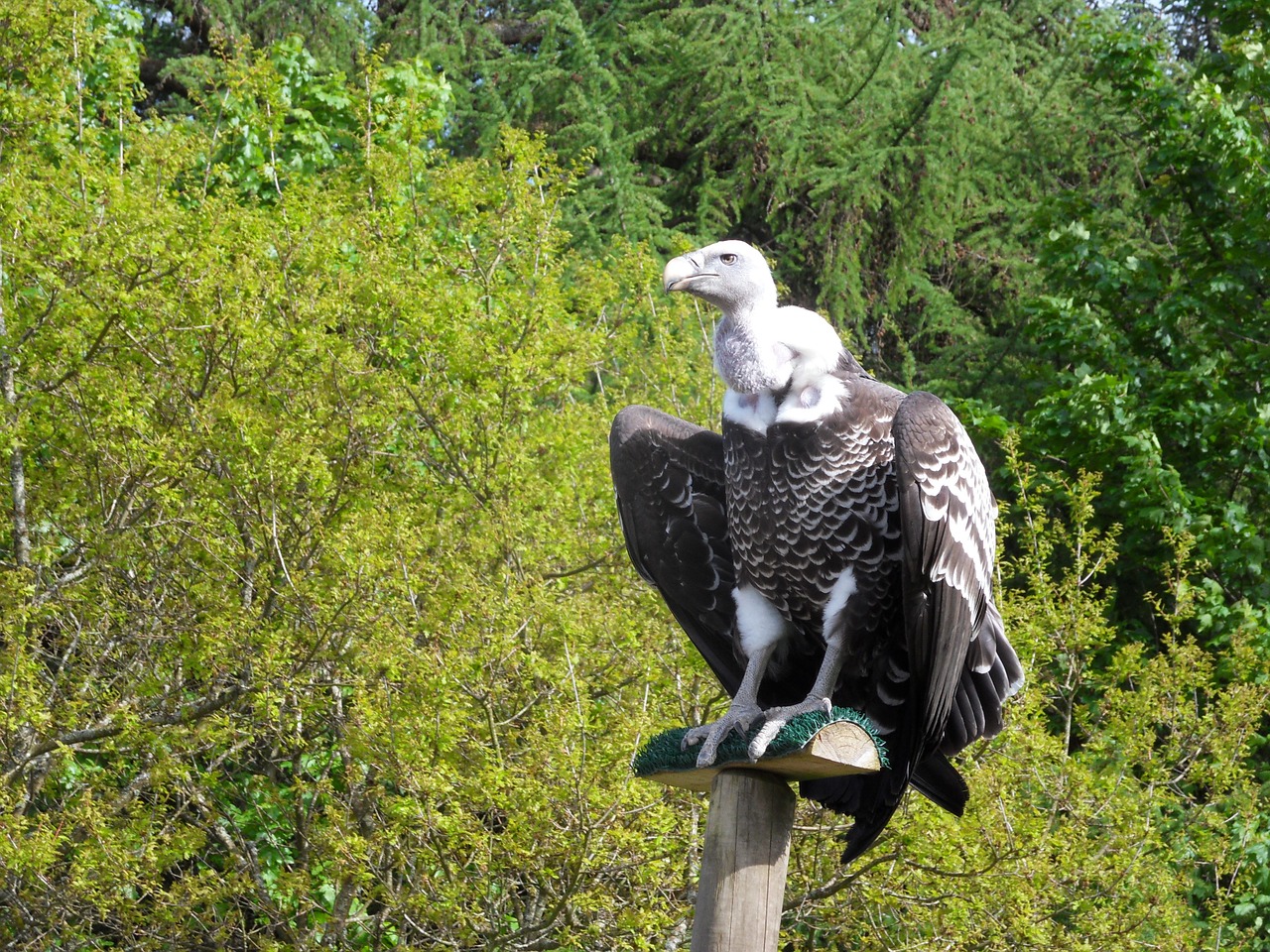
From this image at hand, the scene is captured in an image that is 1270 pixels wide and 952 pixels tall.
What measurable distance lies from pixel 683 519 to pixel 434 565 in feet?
8.07

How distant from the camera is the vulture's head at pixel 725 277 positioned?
3893mm

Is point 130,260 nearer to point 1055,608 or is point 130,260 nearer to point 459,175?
point 459,175

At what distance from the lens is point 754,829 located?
3570 mm

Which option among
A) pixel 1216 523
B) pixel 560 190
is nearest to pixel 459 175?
pixel 560 190

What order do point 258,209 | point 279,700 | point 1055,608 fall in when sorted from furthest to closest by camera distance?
point 258,209 → point 1055,608 → point 279,700

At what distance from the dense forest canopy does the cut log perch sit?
1.95m

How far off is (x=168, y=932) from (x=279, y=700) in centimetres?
146

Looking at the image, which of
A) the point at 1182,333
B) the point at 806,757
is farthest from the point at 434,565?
the point at 1182,333

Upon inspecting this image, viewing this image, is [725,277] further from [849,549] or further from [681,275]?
[849,549]

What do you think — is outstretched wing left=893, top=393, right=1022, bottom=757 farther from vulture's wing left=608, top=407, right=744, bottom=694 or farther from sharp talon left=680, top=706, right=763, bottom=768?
vulture's wing left=608, top=407, right=744, bottom=694

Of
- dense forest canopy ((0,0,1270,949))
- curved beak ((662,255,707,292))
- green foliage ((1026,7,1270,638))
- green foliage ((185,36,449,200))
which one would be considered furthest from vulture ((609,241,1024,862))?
green foliage ((1026,7,1270,638))

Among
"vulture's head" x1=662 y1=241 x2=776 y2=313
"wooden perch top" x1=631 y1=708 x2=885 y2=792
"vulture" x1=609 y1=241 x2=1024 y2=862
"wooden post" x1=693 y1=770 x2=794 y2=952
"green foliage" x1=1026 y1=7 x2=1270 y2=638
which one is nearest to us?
"wooden perch top" x1=631 y1=708 x2=885 y2=792

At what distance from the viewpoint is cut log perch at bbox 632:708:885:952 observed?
3490 millimetres

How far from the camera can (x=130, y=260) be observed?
22.6ft
